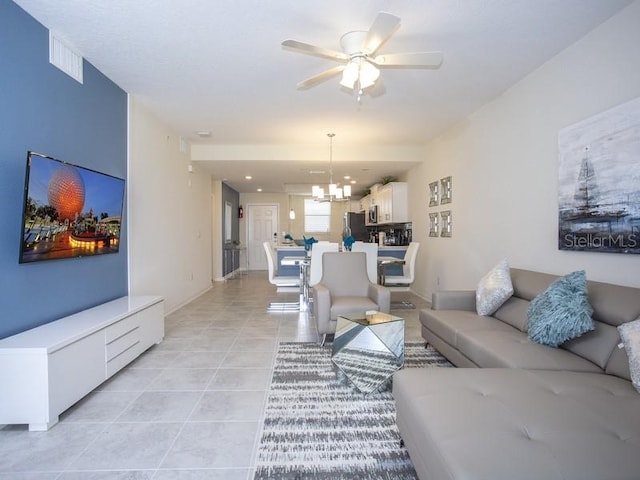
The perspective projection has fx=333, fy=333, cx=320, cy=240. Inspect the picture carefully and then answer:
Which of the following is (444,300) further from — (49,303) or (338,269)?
(49,303)

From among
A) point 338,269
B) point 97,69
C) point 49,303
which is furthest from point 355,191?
point 49,303

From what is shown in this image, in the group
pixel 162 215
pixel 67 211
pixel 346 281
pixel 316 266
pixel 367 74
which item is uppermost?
pixel 367 74

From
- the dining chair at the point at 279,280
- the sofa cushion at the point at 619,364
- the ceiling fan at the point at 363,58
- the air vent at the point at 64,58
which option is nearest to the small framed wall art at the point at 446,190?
the dining chair at the point at 279,280

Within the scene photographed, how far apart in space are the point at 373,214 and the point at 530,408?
6988mm

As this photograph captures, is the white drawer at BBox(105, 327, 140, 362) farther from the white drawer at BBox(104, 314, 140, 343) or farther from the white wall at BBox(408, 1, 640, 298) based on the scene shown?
the white wall at BBox(408, 1, 640, 298)

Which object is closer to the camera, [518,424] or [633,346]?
[518,424]

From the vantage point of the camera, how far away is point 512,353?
208cm

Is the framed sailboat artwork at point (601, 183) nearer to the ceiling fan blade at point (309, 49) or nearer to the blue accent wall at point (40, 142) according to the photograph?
the ceiling fan blade at point (309, 49)

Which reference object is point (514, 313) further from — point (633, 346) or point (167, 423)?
point (167, 423)

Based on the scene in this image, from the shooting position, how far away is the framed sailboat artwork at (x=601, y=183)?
218 cm

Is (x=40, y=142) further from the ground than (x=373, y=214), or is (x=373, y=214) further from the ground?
(x=40, y=142)

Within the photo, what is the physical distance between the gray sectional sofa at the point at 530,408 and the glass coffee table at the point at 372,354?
529 mm

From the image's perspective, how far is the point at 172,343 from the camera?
11.7 feet

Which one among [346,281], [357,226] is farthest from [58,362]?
[357,226]
